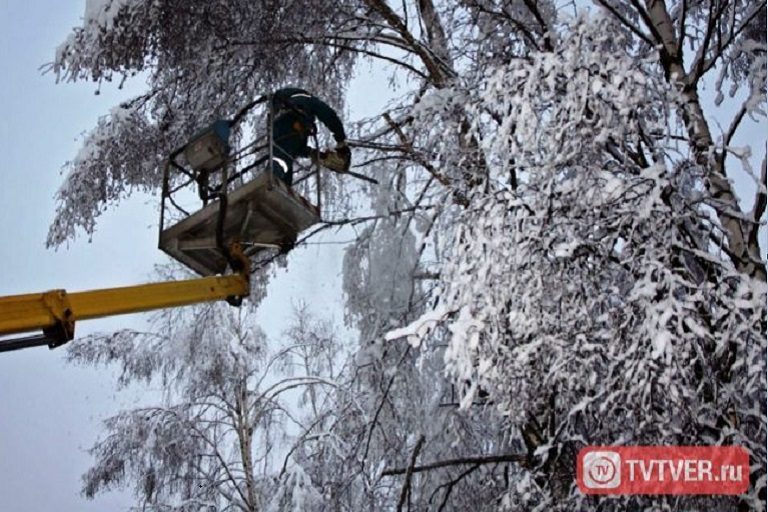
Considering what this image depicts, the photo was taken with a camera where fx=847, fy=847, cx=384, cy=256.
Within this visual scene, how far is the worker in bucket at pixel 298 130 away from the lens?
15.9 feet

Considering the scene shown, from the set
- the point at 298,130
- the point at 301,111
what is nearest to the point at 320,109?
the point at 301,111

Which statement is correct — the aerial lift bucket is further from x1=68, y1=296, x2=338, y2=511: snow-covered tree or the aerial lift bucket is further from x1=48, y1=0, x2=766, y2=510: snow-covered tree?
x1=68, y1=296, x2=338, y2=511: snow-covered tree

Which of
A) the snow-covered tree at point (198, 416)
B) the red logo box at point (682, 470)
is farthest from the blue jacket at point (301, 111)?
the snow-covered tree at point (198, 416)

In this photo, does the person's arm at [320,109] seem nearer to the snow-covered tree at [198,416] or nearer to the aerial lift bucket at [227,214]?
the aerial lift bucket at [227,214]

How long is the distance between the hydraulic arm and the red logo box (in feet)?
7.68

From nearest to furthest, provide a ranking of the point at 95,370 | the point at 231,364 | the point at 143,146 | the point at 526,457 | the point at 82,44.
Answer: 1. the point at 526,457
2. the point at 82,44
3. the point at 143,146
4. the point at 231,364
5. the point at 95,370

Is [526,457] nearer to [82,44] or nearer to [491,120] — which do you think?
[491,120]

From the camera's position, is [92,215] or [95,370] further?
[95,370]

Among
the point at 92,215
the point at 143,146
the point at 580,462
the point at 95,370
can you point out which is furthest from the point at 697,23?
the point at 95,370

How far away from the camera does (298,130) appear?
16.5 ft

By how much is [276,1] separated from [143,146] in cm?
145

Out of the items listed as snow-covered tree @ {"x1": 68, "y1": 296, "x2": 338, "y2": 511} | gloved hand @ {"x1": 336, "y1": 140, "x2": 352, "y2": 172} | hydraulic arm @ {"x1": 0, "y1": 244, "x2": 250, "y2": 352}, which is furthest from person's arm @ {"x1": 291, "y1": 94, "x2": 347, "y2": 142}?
snow-covered tree @ {"x1": 68, "y1": 296, "x2": 338, "y2": 511}

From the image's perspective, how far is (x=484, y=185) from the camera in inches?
148

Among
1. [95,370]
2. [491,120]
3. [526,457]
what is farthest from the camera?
[95,370]
